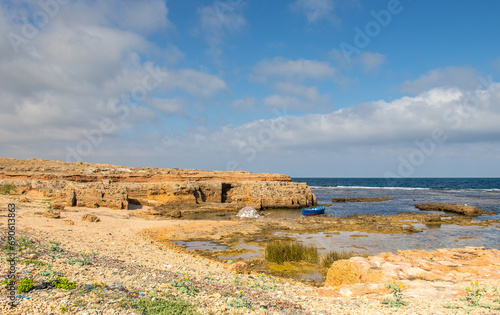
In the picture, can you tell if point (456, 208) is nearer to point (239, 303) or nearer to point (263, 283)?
point (263, 283)

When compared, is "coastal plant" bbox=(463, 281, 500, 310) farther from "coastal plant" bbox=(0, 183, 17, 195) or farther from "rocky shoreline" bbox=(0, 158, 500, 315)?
"coastal plant" bbox=(0, 183, 17, 195)

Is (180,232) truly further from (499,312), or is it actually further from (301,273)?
(499,312)

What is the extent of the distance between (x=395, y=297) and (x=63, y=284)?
6.94 meters

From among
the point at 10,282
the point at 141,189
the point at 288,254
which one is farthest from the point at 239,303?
the point at 141,189

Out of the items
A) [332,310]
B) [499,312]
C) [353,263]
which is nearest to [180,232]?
Answer: [353,263]

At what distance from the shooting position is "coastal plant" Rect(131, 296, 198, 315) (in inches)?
221

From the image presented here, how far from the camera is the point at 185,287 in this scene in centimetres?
707

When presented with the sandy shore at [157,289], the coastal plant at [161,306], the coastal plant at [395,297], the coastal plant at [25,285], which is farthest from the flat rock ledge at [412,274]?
the coastal plant at [25,285]

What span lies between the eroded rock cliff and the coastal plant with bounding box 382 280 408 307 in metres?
22.0

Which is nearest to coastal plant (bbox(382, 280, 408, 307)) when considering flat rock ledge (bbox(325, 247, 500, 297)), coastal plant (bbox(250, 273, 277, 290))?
flat rock ledge (bbox(325, 247, 500, 297))

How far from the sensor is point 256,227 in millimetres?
19672

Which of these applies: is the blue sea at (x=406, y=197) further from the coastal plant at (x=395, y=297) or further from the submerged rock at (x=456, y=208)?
the coastal plant at (x=395, y=297)

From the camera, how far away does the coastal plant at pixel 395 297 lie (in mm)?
6418

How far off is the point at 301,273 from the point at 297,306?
435 centimetres
